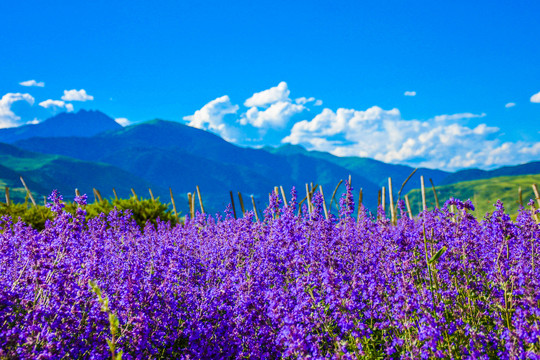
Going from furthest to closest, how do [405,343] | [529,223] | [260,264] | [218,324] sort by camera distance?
[529,223]
[260,264]
[218,324]
[405,343]

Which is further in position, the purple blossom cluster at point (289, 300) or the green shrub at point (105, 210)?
the green shrub at point (105, 210)

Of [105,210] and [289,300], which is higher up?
[105,210]

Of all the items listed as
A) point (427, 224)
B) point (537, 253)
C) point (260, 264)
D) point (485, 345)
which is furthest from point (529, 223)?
point (260, 264)

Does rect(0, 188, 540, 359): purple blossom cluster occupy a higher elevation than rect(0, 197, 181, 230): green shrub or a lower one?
lower

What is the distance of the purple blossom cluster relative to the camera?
9.09ft

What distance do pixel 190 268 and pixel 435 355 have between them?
2.78 m

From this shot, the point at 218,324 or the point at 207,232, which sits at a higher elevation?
the point at 207,232

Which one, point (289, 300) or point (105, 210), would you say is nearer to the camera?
point (289, 300)

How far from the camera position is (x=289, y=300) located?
3.17 metres

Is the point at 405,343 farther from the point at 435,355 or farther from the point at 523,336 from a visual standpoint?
the point at 523,336

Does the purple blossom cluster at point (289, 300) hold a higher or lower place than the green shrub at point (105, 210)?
lower

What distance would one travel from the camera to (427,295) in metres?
2.91

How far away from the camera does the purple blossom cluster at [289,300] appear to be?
2.77 metres

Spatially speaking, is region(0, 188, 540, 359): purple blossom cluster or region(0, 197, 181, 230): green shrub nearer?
region(0, 188, 540, 359): purple blossom cluster
